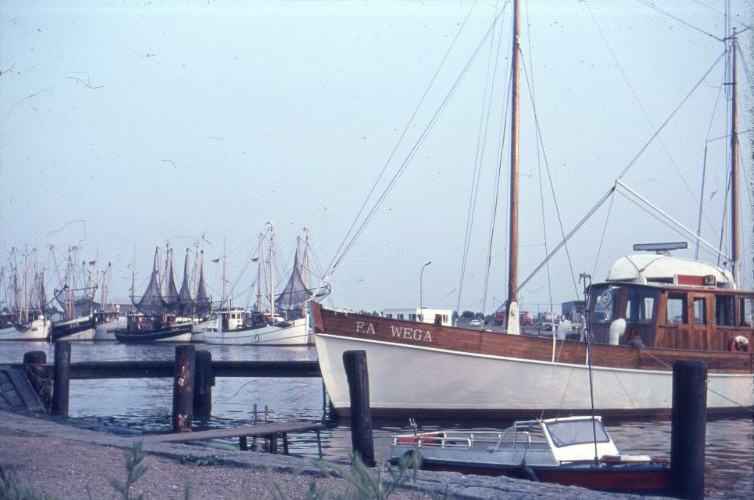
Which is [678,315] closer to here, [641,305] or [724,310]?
[641,305]

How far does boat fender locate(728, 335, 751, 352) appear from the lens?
69.4 ft

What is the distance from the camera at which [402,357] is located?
19484 millimetres

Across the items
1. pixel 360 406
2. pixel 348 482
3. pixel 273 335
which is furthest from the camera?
pixel 273 335

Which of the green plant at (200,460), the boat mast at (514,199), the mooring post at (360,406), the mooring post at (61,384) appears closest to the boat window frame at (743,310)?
the boat mast at (514,199)

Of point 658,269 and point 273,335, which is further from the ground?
point 658,269

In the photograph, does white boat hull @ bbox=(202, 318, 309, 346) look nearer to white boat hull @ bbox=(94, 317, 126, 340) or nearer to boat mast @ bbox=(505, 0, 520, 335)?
white boat hull @ bbox=(94, 317, 126, 340)

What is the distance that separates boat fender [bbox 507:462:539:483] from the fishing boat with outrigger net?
6816 cm

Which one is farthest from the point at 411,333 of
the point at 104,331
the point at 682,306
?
the point at 104,331

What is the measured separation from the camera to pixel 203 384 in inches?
838

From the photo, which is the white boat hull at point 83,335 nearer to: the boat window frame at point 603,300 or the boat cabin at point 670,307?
the boat window frame at point 603,300

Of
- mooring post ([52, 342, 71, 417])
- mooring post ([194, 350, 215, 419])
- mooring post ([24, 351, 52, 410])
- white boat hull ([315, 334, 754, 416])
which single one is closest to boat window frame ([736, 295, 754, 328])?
white boat hull ([315, 334, 754, 416])

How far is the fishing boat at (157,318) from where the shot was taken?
7731 cm

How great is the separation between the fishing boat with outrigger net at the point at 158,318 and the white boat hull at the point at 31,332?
7.01 meters

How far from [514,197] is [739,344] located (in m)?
6.09
